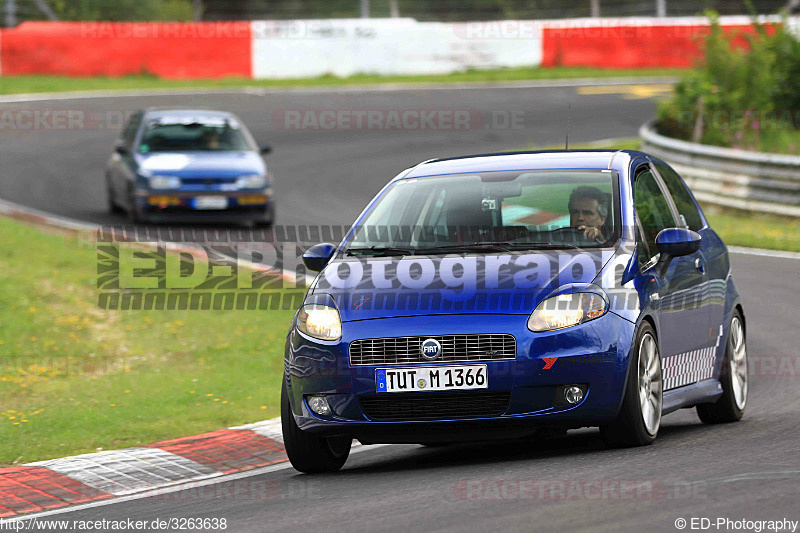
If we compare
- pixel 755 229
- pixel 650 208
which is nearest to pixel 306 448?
pixel 650 208

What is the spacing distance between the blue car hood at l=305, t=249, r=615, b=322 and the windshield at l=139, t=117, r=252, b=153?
13.1m

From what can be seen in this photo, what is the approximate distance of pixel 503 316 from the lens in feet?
22.8

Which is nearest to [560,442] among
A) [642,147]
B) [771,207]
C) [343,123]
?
[771,207]

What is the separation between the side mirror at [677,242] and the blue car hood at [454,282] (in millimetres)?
438

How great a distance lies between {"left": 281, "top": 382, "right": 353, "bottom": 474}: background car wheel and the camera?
7.43 m

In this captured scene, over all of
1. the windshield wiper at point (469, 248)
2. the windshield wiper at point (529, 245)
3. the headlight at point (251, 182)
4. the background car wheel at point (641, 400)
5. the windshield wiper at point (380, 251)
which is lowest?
the headlight at point (251, 182)

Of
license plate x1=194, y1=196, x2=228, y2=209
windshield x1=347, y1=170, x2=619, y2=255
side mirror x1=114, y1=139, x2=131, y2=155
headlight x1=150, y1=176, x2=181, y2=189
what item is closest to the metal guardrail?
license plate x1=194, y1=196, x2=228, y2=209

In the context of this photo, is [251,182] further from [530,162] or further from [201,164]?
[530,162]

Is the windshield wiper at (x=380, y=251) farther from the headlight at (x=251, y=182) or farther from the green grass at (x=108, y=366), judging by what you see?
the headlight at (x=251, y=182)

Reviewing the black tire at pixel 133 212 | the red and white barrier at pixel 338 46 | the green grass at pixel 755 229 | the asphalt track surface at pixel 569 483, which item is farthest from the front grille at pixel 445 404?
the red and white barrier at pixel 338 46

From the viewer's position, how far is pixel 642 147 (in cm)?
2348

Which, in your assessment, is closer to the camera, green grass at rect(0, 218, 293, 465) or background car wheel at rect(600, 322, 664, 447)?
background car wheel at rect(600, 322, 664, 447)

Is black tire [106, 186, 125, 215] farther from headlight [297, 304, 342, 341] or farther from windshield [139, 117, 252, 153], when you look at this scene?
headlight [297, 304, 342, 341]

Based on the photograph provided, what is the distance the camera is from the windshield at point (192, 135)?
20406mm
